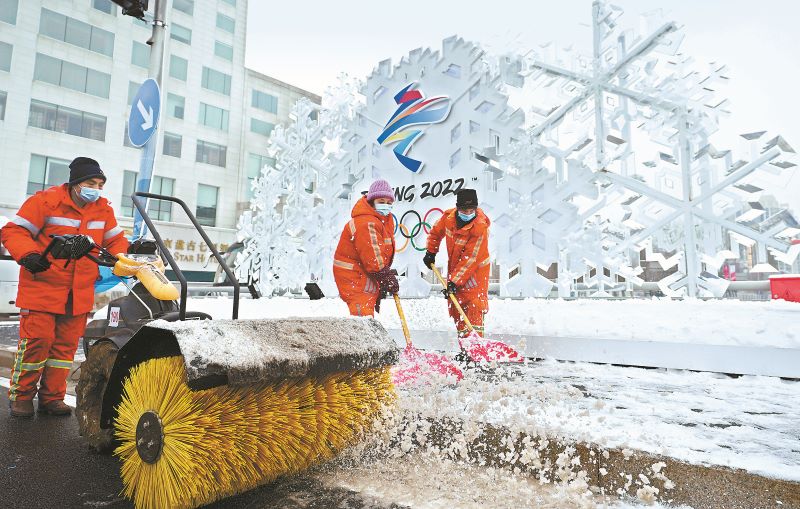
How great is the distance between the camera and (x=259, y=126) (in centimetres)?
3020

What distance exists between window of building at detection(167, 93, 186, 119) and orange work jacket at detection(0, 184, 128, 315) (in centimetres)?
2653

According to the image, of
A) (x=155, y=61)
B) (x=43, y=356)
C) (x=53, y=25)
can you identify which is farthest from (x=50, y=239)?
(x=53, y=25)

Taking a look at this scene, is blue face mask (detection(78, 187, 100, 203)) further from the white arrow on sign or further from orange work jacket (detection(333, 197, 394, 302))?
the white arrow on sign

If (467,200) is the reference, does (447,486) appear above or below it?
below

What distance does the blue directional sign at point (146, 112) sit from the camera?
6672 millimetres

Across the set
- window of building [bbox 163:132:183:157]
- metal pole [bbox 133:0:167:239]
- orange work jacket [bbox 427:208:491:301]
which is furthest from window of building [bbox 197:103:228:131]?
orange work jacket [bbox 427:208:491:301]

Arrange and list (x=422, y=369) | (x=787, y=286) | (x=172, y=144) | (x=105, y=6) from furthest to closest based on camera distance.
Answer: (x=172, y=144) → (x=105, y=6) → (x=787, y=286) → (x=422, y=369)

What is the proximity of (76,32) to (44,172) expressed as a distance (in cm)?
768

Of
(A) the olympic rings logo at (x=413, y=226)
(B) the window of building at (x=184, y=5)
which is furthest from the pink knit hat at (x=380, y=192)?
(B) the window of building at (x=184, y=5)

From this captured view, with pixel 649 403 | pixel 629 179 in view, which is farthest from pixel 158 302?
pixel 629 179

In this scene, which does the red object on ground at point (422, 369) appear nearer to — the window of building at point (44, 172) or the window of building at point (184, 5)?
the window of building at point (44, 172)

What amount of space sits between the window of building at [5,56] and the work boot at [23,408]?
86.2ft

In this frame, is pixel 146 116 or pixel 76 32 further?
pixel 76 32

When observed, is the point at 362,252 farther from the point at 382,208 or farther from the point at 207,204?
the point at 207,204
